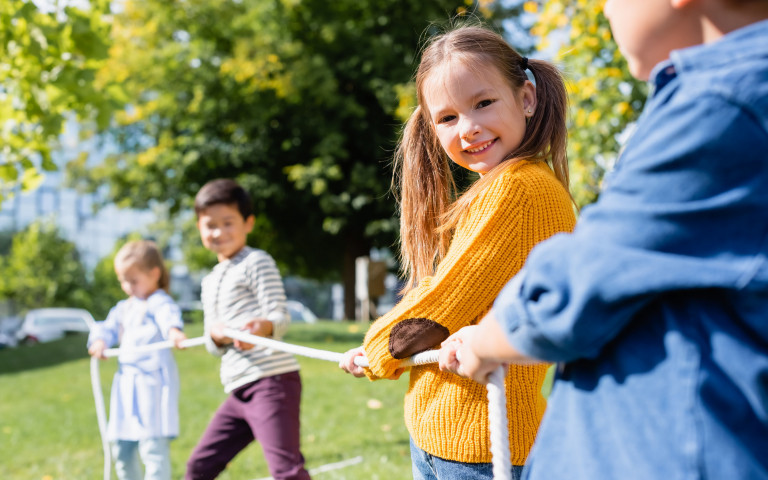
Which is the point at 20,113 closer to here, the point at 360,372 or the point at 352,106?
the point at 360,372

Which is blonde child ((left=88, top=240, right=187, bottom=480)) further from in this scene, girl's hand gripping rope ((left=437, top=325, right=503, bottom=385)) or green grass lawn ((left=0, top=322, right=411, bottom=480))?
girl's hand gripping rope ((left=437, top=325, right=503, bottom=385))

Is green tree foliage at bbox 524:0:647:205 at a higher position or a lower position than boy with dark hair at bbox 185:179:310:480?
higher

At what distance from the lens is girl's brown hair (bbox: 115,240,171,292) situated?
414 centimetres

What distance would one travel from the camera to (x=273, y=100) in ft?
57.8

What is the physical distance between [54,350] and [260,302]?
517 inches

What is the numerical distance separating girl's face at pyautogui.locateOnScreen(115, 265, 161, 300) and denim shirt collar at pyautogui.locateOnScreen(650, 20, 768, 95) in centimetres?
360

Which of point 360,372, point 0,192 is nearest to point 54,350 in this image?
point 0,192

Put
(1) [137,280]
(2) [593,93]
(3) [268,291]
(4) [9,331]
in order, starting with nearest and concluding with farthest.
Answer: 1. (3) [268,291]
2. (1) [137,280]
3. (2) [593,93]
4. (4) [9,331]

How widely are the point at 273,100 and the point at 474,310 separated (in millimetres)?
16517

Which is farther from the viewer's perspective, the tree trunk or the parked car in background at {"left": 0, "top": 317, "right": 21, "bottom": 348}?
the parked car in background at {"left": 0, "top": 317, "right": 21, "bottom": 348}

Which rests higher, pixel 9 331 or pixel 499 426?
pixel 499 426

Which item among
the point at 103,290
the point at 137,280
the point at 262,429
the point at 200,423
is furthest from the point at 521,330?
the point at 103,290

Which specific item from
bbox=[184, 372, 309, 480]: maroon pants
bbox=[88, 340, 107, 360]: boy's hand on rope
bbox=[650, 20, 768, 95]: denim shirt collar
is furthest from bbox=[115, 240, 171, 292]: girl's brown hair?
bbox=[650, 20, 768, 95]: denim shirt collar

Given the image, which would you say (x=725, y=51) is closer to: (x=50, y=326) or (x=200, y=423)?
(x=200, y=423)
